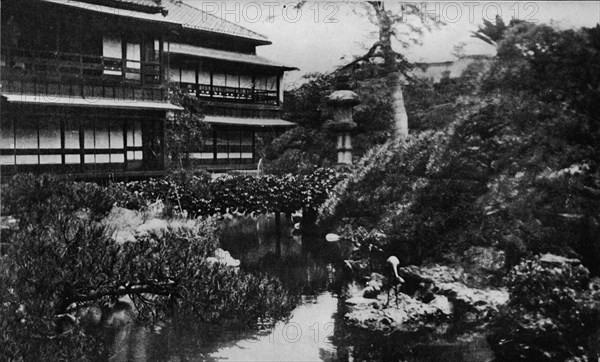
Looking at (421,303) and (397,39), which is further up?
(397,39)

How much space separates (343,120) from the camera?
6.02 m

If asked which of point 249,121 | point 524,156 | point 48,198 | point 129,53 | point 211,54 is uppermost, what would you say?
point 211,54

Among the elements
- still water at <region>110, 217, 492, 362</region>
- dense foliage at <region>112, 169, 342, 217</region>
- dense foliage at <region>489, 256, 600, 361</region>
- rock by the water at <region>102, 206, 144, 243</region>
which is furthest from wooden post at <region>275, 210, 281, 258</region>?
dense foliage at <region>489, 256, 600, 361</region>

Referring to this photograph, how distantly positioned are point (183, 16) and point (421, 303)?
443 cm

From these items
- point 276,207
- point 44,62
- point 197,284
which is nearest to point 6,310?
point 197,284

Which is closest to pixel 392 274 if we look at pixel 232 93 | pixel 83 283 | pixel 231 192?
pixel 231 192

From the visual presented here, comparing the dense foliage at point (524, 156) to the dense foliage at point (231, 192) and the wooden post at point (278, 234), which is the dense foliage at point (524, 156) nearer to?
the dense foliage at point (231, 192)

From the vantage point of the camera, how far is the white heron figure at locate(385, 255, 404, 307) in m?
5.27

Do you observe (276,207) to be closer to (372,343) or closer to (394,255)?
(394,255)

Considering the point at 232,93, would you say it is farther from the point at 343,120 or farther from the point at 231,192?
the point at 343,120

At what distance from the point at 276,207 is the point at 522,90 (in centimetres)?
308

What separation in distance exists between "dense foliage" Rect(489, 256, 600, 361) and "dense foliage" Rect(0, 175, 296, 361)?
2.00 m

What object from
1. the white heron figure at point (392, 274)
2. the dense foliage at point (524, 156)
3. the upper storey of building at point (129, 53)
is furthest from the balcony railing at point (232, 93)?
the white heron figure at point (392, 274)

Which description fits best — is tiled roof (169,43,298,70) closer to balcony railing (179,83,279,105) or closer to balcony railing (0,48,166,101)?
balcony railing (179,83,279,105)
